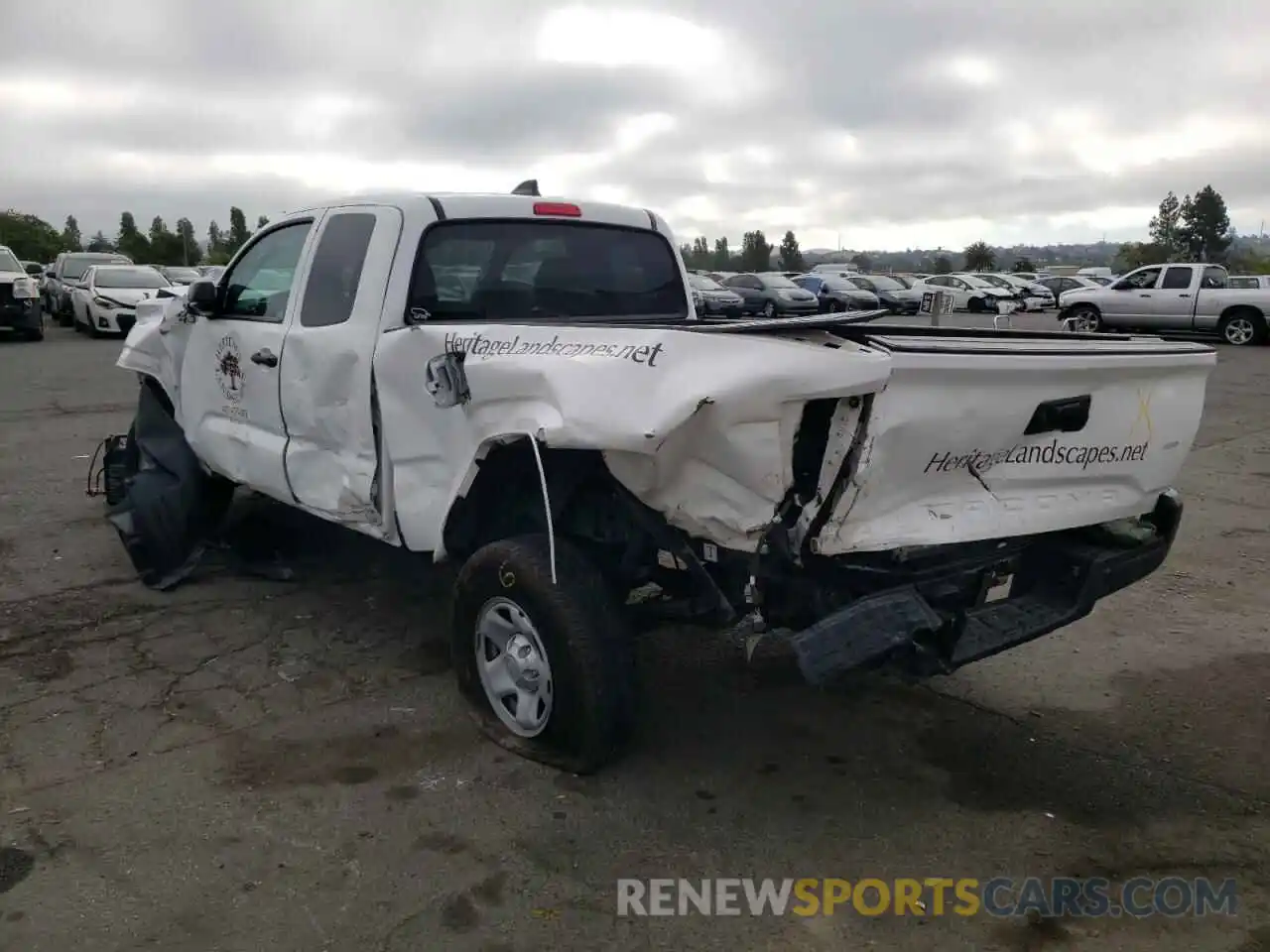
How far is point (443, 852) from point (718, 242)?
325ft

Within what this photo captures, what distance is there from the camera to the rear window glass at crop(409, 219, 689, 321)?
440 centimetres

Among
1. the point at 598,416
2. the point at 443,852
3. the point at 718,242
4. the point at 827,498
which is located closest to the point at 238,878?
the point at 443,852

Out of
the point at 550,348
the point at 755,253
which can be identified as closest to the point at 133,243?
the point at 755,253

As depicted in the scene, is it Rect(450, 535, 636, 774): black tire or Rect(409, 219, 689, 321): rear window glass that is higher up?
Rect(409, 219, 689, 321): rear window glass

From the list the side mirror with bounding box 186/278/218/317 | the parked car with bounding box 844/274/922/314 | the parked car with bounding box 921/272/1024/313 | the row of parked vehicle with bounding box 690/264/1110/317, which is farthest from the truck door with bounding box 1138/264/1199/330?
the side mirror with bounding box 186/278/218/317

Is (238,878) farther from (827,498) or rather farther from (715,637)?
(715,637)

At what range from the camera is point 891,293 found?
35.6 metres

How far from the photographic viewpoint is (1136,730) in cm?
414

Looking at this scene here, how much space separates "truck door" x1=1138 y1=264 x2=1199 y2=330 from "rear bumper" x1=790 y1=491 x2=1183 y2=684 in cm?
2011

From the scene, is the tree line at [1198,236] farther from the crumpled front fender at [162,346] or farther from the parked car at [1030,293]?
the crumpled front fender at [162,346]

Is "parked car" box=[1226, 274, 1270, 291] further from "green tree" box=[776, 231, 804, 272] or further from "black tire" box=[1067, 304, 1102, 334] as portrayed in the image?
"green tree" box=[776, 231, 804, 272]

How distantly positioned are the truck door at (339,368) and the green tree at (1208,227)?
6950 cm

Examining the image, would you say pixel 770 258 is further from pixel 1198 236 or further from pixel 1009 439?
pixel 1009 439

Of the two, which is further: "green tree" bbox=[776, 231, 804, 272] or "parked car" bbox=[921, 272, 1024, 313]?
"green tree" bbox=[776, 231, 804, 272]
